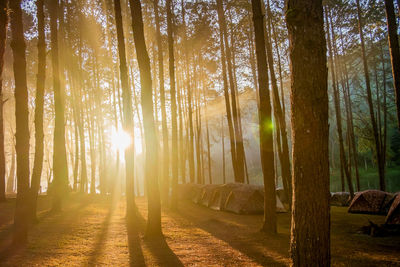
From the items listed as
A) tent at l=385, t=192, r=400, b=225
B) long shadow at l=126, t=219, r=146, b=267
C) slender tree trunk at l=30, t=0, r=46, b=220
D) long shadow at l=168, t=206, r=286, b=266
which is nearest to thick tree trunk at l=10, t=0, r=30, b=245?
slender tree trunk at l=30, t=0, r=46, b=220

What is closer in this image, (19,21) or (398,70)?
(19,21)

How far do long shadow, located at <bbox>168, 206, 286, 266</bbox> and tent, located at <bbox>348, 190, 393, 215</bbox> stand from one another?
19.0 feet

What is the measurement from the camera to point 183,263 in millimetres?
4566

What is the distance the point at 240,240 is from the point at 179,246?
5.00 ft

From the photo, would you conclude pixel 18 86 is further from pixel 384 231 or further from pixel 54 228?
pixel 384 231

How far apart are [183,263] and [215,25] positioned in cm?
1519

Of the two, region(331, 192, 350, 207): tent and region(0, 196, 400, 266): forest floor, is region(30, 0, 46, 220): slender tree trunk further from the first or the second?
region(331, 192, 350, 207): tent

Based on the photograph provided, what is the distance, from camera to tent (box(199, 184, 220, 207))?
43.6 feet

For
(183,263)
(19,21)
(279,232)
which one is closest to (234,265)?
(183,263)

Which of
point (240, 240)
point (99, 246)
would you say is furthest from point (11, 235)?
point (240, 240)

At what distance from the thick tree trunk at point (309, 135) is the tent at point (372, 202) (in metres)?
9.12

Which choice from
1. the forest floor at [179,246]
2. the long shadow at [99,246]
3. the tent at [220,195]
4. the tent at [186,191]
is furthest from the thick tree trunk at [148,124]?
the tent at [186,191]

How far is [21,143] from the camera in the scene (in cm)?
565

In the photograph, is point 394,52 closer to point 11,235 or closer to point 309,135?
point 309,135
